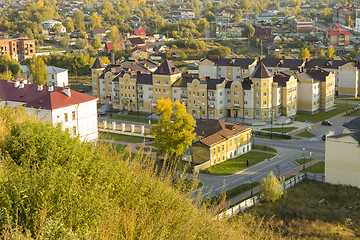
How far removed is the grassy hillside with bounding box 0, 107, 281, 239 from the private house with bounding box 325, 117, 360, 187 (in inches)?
648

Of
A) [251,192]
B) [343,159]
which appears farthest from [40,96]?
[343,159]

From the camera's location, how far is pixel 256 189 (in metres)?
27.4

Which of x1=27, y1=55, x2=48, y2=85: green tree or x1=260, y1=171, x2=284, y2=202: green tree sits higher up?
x1=27, y1=55, x2=48, y2=85: green tree

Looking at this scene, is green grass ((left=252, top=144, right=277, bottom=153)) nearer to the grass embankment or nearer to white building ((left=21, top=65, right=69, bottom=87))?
the grass embankment

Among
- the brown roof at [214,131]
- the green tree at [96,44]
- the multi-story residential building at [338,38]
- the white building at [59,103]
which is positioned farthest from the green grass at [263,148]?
the green tree at [96,44]

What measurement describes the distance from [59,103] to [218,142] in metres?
10.1

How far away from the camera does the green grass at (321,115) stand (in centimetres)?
4394

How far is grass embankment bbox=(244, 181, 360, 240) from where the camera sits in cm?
2201

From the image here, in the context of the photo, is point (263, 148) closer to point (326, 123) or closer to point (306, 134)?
point (306, 134)

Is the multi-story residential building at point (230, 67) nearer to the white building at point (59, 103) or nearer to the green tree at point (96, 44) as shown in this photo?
the white building at point (59, 103)

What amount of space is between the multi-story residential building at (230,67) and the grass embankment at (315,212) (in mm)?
23993

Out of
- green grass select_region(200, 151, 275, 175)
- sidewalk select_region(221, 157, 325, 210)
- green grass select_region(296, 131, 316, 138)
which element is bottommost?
sidewalk select_region(221, 157, 325, 210)

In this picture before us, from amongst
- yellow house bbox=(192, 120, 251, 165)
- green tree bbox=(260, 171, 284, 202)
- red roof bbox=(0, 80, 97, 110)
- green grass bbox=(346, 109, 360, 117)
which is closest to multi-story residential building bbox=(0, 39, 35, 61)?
red roof bbox=(0, 80, 97, 110)

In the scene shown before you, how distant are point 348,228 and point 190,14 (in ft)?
377
